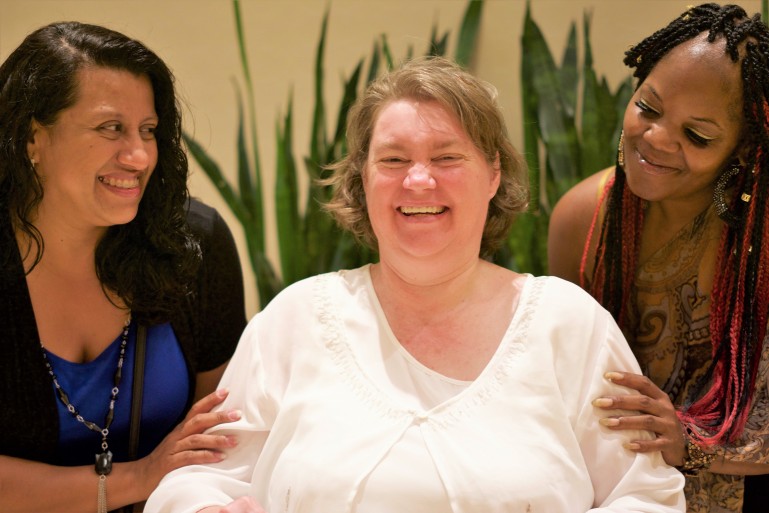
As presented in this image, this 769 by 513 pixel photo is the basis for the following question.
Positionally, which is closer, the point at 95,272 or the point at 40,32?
the point at 40,32

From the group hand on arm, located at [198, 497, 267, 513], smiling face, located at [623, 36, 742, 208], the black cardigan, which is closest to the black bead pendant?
the black cardigan

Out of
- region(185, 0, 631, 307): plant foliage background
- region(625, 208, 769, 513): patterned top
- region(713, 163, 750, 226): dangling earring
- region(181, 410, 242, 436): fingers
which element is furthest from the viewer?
region(185, 0, 631, 307): plant foliage background

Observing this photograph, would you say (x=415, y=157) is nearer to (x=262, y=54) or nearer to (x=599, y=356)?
(x=599, y=356)

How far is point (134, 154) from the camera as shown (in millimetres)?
2131

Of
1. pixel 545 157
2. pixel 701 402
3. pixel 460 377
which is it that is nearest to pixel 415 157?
pixel 460 377

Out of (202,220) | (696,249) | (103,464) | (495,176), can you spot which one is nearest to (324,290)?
(495,176)

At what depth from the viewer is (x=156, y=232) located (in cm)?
230

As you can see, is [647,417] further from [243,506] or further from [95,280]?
[95,280]

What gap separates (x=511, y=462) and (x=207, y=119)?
2.24 metres

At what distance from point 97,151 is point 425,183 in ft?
2.55

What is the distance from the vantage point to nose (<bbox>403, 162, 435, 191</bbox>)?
189cm

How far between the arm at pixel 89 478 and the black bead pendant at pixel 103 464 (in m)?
0.01

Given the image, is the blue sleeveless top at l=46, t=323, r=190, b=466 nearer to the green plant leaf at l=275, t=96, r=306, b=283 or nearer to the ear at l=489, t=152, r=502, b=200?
the ear at l=489, t=152, r=502, b=200

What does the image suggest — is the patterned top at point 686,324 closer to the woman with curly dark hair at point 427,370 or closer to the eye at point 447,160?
the woman with curly dark hair at point 427,370
